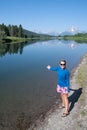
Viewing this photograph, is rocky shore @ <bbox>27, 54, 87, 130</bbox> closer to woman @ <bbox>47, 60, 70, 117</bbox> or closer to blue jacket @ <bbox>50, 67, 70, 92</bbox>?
woman @ <bbox>47, 60, 70, 117</bbox>

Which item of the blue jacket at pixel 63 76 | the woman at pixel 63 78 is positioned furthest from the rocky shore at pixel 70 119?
the blue jacket at pixel 63 76

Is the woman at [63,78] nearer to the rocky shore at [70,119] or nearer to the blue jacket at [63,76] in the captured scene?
the blue jacket at [63,76]

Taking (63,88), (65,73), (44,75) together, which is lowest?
(44,75)

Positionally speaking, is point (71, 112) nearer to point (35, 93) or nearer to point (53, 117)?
point (53, 117)

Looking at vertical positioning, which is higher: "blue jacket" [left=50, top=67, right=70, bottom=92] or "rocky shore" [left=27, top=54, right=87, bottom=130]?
"blue jacket" [left=50, top=67, right=70, bottom=92]

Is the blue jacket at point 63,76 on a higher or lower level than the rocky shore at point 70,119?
higher

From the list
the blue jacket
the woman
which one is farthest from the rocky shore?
the blue jacket

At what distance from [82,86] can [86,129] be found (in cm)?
1011

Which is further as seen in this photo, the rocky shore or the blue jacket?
the blue jacket

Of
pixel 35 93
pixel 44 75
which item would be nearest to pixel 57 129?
pixel 35 93

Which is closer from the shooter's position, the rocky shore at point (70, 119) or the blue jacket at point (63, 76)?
the rocky shore at point (70, 119)

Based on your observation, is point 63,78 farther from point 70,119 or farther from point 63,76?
point 70,119

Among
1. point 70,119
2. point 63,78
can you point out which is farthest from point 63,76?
point 70,119

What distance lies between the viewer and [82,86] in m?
23.3
